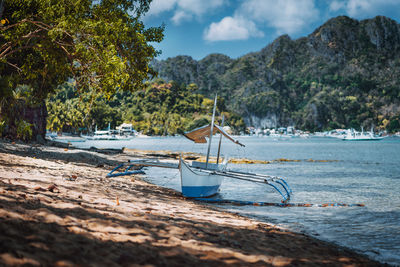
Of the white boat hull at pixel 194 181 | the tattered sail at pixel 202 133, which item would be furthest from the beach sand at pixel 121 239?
the tattered sail at pixel 202 133

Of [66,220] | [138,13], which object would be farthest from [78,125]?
[66,220]

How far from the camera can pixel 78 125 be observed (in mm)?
132500

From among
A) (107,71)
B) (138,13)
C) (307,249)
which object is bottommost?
(307,249)

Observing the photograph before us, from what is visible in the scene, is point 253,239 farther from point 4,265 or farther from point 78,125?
point 78,125

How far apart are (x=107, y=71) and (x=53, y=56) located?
11.0 ft

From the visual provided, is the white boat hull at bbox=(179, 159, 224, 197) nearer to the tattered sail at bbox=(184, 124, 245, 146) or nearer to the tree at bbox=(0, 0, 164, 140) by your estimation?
the tattered sail at bbox=(184, 124, 245, 146)

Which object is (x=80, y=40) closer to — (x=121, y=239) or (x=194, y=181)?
(x=194, y=181)

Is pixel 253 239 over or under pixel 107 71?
under

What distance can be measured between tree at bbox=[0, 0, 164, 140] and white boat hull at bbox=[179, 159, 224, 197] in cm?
502

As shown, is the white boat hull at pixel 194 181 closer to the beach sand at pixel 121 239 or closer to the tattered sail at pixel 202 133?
the tattered sail at pixel 202 133

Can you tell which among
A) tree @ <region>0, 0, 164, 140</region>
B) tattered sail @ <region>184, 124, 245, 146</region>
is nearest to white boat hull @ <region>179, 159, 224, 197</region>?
tattered sail @ <region>184, 124, 245, 146</region>

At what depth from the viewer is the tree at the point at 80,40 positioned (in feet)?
43.1

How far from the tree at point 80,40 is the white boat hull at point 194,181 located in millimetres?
5025

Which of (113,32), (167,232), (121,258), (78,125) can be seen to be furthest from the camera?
(78,125)
